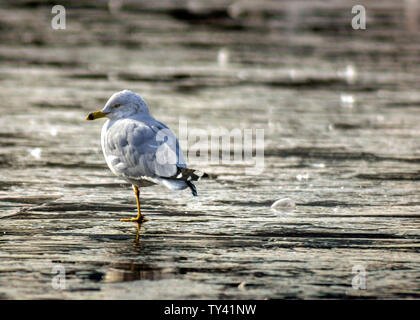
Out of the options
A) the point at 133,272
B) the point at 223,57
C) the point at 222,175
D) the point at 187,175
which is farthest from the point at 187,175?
the point at 223,57

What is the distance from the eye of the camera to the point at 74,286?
20.2ft

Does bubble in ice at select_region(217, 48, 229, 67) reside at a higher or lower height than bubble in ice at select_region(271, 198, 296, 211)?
higher

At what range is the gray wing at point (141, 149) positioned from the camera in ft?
25.2

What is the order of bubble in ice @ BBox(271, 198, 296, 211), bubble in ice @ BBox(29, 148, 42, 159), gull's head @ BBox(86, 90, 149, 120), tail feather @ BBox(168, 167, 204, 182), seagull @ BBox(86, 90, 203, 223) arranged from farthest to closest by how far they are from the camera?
bubble in ice @ BBox(29, 148, 42, 159), bubble in ice @ BBox(271, 198, 296, 211), gull's head @ BBox(86, 90, 149, 120), seagull @ BBox(86, 90, 203, 223), tail feather @ BBox(168, 167, 204, 182)

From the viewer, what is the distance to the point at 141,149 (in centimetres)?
788

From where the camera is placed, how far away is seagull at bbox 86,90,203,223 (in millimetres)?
7574

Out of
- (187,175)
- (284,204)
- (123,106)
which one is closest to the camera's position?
(187,175)

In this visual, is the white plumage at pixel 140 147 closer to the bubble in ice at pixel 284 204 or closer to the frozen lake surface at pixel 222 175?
the frozen lake surface at pixel 222 175

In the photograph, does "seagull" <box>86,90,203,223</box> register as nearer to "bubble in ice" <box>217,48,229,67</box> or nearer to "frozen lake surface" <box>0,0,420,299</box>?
"frozen lake surface" <box>0,0,420,299</box>

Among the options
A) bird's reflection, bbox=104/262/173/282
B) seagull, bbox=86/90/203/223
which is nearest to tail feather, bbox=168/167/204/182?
seagull, bbox=86/90/203/223

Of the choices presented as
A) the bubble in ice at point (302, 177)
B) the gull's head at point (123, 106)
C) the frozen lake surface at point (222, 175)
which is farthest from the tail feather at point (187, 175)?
the bubble in ice at point (302, 177)

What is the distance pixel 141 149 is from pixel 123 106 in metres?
0.66

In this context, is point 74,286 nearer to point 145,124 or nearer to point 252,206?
point 145,124

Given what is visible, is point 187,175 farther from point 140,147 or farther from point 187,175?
point 140,147
